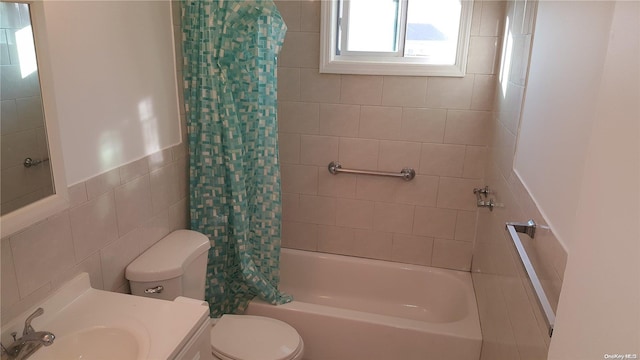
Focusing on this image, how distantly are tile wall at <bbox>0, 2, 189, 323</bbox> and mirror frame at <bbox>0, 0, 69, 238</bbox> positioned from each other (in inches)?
3.2

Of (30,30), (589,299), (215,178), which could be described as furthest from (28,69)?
(589,299)

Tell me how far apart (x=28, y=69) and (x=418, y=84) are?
1.88 meters

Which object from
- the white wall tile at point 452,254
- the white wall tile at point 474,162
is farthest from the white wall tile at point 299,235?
the white wall tile at point 474,162

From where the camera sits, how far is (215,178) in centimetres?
227

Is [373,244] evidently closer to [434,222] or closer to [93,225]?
[434,222]

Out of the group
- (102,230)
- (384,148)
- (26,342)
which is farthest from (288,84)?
(26,342)

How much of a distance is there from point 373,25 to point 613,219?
2.22 meters

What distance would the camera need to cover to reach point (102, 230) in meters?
1.70

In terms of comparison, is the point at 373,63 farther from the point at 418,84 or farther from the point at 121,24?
the point at 121,24

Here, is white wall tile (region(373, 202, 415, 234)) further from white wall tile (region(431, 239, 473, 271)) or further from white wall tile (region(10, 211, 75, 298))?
white wall tile (region(10, 211, 75, 298))

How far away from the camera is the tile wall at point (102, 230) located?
4.42 feet

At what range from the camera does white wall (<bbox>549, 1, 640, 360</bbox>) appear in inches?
20.5

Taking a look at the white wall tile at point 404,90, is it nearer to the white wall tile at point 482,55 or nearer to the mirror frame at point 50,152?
the white wall tile at point 482,55

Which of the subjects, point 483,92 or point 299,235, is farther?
point 299,235
